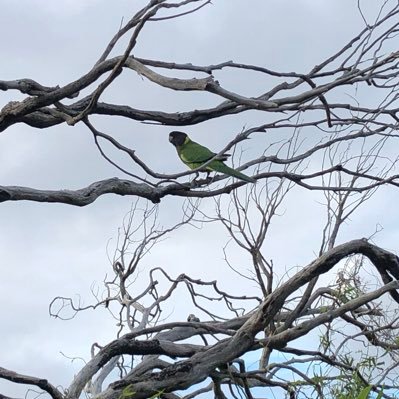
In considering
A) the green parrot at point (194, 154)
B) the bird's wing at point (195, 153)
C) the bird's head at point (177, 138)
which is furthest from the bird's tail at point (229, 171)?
the bird's head at point (177, 138)

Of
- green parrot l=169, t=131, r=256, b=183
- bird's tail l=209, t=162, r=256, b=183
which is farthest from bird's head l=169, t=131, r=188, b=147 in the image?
bird's tail l=209, t=162, r=256, b=183

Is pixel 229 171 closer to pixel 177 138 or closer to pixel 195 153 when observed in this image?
pixel 195 153

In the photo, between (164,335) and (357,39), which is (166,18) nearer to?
(357,39)

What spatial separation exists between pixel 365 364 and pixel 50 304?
208cm

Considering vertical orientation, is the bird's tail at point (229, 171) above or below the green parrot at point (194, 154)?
below

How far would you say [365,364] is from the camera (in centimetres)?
287

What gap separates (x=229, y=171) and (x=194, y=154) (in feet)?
1.95

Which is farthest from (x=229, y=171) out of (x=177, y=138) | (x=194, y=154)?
(x=177, y=138)

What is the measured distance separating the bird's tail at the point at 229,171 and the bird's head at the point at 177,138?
0.62m

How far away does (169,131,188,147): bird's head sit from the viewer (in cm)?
447

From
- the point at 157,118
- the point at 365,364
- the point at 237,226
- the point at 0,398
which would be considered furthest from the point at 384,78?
the point at 0,398

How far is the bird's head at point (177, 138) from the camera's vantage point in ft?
14.7

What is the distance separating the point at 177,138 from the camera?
4480 mm

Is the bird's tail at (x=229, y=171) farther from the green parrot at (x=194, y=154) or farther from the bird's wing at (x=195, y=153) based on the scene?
the bird's wing at (x=195, y=153)
